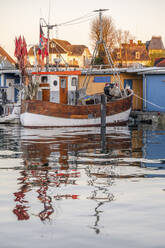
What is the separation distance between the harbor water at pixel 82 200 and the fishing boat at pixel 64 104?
591 inches

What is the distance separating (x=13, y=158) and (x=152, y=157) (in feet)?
14.0

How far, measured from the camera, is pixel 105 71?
45.0 metres

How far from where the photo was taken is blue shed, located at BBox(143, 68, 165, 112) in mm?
38781

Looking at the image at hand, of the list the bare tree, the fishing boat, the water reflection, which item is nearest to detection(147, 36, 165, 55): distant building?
the bare tree

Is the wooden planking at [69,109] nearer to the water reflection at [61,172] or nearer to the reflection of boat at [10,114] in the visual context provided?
the reflection of boat at [10,114]

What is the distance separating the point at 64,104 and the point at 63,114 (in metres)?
0.66

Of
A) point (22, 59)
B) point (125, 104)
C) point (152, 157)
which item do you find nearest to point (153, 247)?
point (152, 157)

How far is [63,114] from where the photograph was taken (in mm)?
32906

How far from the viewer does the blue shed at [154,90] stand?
3878 cm

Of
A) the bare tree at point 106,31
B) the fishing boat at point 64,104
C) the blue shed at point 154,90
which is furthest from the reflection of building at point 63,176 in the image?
the bare tree at point 106,31

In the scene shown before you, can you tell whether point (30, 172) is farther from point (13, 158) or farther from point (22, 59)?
point (22, 59)

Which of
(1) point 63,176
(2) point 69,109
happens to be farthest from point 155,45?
(1) point 63,176

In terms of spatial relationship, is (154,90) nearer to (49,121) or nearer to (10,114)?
(49,121)

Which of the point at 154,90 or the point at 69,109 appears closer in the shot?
the point at 69,109
